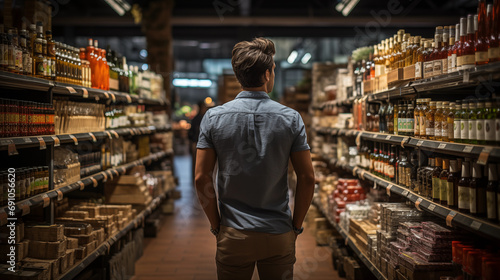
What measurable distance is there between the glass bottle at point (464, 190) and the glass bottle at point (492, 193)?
19 cm

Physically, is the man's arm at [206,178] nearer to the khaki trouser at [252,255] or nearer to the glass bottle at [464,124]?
the khaki trouser at [252,255]

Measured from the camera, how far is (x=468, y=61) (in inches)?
95.4

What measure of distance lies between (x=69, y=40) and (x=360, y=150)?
9161 millimetres

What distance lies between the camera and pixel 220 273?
2070 mm

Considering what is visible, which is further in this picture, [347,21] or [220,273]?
[347,21]

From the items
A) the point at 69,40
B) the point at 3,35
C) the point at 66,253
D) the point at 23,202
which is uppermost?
the point at 69,40

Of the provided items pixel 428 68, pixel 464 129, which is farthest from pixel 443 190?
pixel 428 68

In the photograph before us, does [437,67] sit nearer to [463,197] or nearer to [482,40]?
[482,40]

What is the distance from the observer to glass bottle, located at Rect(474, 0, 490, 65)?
7.55 feet

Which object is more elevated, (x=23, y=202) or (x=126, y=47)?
(x=126, y=47)

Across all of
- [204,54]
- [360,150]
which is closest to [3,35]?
[360,150]

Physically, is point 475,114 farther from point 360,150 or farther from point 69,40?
point 69,40

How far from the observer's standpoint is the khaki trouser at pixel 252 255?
202 centimetres

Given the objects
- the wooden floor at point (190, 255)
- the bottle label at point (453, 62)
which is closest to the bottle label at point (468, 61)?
the bottle label at point (453, 62)
